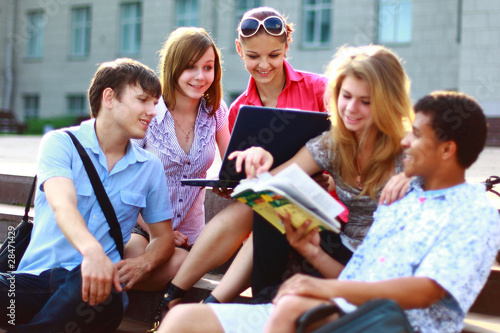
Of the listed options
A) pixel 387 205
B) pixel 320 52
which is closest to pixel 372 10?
pixel 320 52

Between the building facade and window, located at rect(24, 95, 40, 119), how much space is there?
4 centimetres

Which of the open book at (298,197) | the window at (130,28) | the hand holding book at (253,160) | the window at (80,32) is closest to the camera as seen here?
the open book at (298,197)

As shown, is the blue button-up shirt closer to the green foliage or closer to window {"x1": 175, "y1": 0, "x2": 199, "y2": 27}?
window {"x1": 175, "y1": 0, "x2": 199, "y2": 27}

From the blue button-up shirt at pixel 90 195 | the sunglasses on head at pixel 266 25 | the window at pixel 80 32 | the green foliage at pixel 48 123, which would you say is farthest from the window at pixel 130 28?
the blue button-up shirt at pixel 90 195

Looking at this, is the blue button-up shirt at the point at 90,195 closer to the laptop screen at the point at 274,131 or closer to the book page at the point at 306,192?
the laptop screen at the point at 274,131

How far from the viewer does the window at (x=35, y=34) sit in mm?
24594

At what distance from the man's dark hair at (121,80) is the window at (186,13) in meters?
18.5

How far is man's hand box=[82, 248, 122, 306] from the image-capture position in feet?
8.55

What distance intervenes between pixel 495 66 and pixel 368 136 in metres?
13.0

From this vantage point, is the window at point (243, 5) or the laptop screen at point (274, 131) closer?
the laptop screen at point (274, 131)

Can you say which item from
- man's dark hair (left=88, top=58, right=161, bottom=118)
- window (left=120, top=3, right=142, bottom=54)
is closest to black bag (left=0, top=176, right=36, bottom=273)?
man's dark hair (left=88, top=58, right=161, bottom=118)

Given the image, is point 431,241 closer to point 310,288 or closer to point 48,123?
point 310,288

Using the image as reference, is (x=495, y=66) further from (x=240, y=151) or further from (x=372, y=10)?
(x=240, y=151)

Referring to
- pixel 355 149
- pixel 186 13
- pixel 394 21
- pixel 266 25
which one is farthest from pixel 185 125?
pixel 186 13
